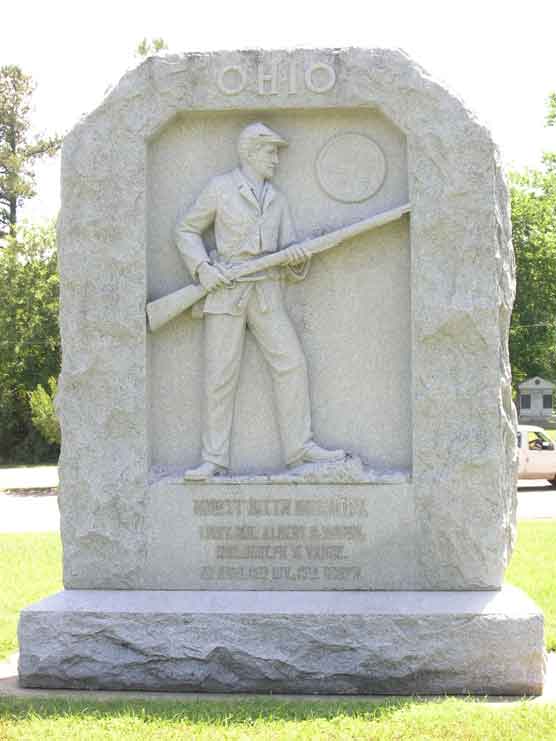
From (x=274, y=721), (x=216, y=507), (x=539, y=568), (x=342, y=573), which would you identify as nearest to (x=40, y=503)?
(x=539, y=568)

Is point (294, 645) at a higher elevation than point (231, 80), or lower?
lower

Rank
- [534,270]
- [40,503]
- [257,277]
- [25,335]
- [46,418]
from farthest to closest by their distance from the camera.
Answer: [534,270] → [25,335] → [46,418] → [40,503] → [257,277]

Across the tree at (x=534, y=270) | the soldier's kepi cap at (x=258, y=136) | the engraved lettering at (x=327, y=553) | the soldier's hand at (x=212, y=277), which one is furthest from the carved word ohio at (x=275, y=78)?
the tree at (x=534, y=270)

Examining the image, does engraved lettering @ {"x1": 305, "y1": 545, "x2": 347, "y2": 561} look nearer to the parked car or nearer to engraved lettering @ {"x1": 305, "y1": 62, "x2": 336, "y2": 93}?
engraved lettering @ {"x1": 305, "y1": 62, "x2": 336, "y2": 93}

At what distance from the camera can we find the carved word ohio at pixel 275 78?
249 inches

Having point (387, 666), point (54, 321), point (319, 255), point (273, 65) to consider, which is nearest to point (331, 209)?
point (319, 255)

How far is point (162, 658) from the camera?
5918 millimetres

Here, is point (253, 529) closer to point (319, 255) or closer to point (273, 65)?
point (319, 255)

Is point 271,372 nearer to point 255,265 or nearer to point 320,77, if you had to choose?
point 255,265

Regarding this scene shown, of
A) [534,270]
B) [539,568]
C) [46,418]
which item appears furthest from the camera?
[534,270]

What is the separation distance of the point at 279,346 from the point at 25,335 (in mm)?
24812

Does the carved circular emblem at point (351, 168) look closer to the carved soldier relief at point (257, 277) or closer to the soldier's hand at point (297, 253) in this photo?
the carved soldier relief at point (257, 277)

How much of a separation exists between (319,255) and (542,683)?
278cm

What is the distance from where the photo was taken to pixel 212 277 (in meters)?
6.31
